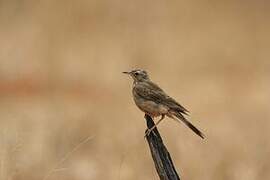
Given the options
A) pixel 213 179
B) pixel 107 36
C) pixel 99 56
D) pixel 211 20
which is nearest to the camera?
pixel 213 179

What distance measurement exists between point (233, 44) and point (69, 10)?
2683 mm

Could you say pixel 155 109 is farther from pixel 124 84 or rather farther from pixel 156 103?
pixel 124 84

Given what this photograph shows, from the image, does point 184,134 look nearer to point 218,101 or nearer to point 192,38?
point 218,101

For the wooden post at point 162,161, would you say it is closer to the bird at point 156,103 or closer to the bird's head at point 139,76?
the bird at point 156,103

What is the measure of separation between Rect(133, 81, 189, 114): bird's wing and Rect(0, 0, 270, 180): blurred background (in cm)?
84

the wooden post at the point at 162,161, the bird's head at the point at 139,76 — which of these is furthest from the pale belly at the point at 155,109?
the wooden post at the point at 162,161

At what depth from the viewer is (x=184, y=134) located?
14789mm

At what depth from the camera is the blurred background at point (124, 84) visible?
13.6 m

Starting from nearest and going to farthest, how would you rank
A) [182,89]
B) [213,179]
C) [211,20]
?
[213,179]
[182,89]
[211,20]

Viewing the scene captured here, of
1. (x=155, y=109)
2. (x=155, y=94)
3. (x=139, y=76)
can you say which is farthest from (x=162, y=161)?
(x=139, y=76)

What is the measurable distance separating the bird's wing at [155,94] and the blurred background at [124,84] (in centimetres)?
84

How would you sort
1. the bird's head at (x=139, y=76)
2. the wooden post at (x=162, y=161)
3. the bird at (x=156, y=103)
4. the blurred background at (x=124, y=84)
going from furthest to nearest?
1. the blurred background at (x=124, y=84)
2. the bird's head at (x=139, y=76)
3. the bird at (x=156, y=103)
4. the wooden post at (x=162, y=161)

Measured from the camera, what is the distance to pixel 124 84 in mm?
18484

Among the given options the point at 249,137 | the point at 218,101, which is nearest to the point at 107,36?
the point at 218,101
